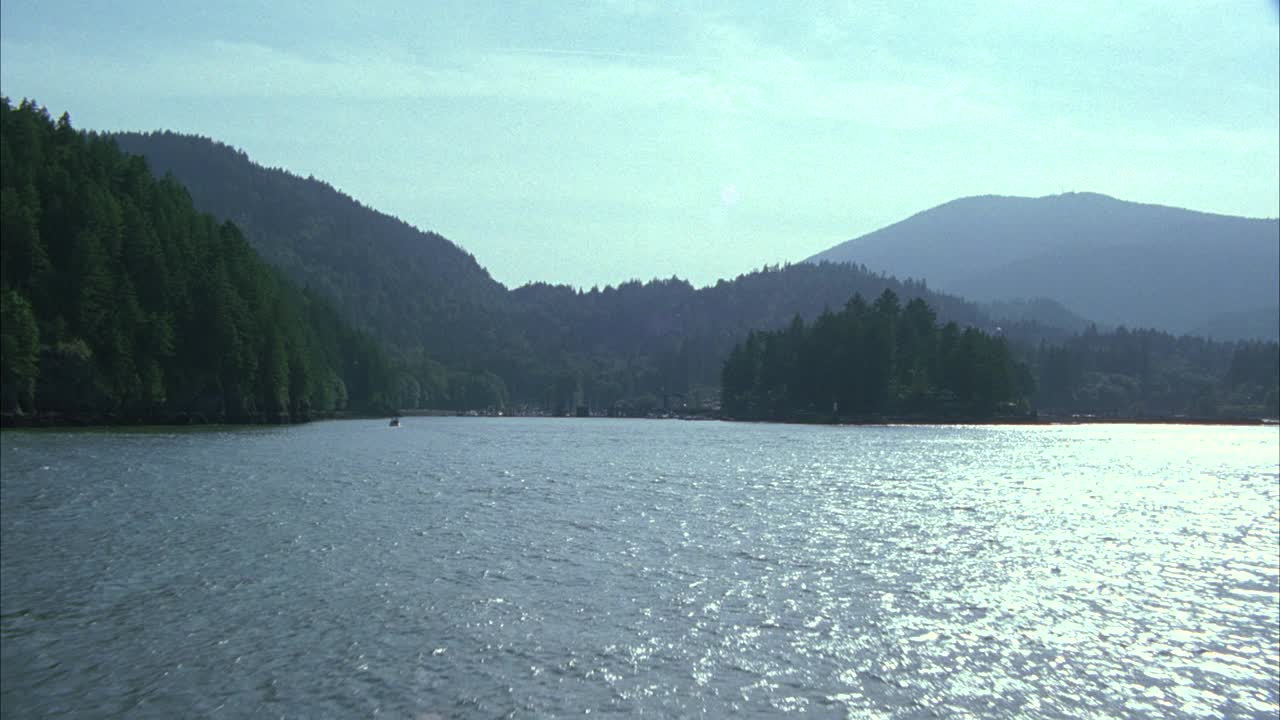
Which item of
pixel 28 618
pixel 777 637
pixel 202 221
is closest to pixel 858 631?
pixel 777 637

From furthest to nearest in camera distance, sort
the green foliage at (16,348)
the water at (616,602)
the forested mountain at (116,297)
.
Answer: the forested mountain at (116,297) → the green foliage at (16,348) → the water at (616,602)

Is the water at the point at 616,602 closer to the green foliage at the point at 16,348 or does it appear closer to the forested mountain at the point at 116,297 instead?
the green foliage at the point at 16,348

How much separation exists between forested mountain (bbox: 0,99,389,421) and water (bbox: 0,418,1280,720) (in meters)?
68.8

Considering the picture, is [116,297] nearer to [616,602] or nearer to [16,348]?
[16,348]

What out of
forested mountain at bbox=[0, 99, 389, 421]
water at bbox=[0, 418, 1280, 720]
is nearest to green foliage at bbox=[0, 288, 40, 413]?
forested mountain at bbox=[0, 99, 389, 421]

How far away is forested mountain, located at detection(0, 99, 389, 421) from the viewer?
13475 centimetres

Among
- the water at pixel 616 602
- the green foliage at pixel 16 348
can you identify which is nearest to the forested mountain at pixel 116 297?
the green foliage at pixel 16 348

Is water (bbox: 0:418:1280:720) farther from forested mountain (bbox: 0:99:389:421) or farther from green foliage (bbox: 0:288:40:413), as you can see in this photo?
forested mountain (bbox: 0:99:389:421)

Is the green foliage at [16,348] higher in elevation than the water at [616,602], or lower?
higher

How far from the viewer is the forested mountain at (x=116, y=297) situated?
135 metres

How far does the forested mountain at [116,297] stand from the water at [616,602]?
68846 mm

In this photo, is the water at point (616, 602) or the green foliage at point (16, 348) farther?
the green foliage at point (16, 348)

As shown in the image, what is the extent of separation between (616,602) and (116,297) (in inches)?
5372

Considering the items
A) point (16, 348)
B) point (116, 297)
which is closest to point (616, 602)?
point (16, 348)
